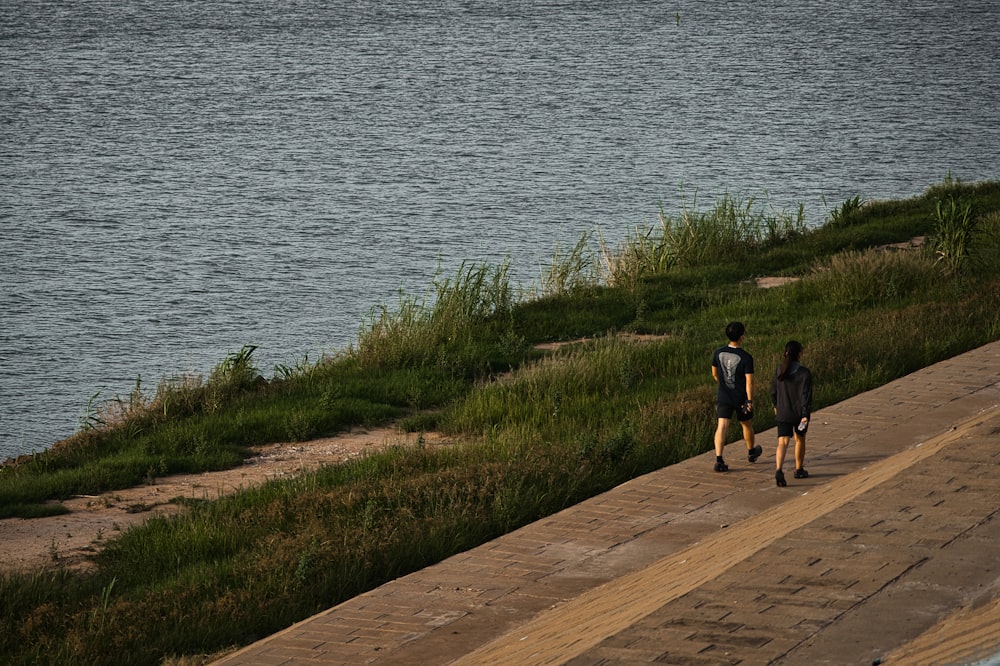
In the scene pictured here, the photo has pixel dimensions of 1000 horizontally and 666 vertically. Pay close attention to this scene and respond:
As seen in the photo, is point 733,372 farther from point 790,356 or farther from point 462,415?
point 462,415

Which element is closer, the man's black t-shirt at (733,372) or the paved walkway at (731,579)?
the paved walkway at (731,579)

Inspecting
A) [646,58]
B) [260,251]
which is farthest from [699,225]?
[646,58]

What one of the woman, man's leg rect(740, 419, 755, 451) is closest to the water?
man's leg rect(740, 419, 755, 451)

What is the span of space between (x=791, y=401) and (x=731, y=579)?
135 inches

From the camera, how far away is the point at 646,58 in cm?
6938

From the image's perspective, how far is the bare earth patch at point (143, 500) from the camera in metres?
10.0

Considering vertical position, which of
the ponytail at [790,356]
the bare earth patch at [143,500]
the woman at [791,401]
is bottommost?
the bare earth patch at [143,500]

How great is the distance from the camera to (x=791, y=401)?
32.0ft

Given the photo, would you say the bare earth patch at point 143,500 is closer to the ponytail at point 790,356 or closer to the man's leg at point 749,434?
the man's leg at point 749,434

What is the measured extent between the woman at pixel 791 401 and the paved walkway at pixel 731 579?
286mm

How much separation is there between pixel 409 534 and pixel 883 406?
5.16 meters

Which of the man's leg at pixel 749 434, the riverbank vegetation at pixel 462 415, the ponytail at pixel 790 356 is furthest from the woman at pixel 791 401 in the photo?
the riverbank vegetation at pixel 462 415

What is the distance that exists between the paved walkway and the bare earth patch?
3.14m

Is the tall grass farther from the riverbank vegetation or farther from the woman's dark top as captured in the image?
the woman's dark top
